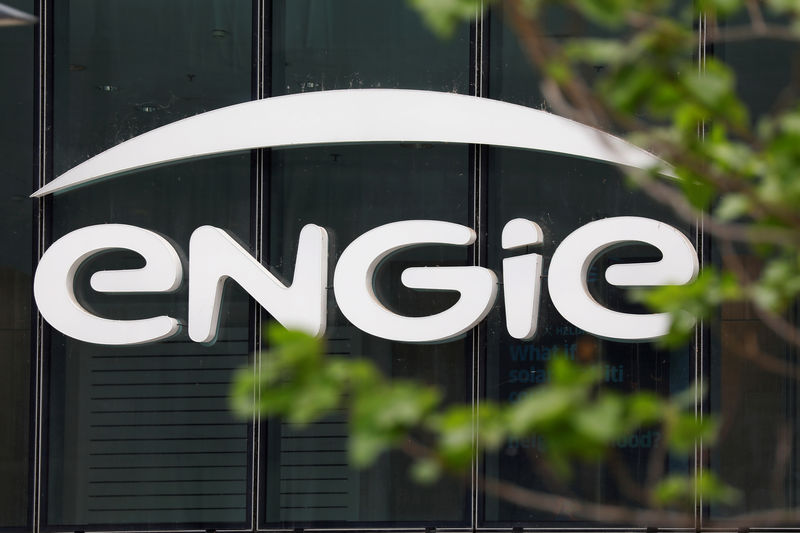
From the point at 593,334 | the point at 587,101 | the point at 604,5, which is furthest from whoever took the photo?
the point at 593,334

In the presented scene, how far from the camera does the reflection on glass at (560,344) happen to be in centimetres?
984

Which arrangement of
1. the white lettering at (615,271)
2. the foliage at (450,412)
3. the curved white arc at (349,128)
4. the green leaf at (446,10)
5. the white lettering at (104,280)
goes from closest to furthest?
the foliage at (450,412) → the green leaf at (446,10) → the white lettering at (615,271) → the curved white arc at (349,128) → the white lettering at (104,280)

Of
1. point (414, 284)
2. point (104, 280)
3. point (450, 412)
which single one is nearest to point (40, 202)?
point (104, 280)

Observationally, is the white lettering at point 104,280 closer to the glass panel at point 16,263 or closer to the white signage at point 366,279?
the white signage at point 366,279

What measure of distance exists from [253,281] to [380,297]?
1.19 m

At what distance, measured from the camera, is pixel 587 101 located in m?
3.14

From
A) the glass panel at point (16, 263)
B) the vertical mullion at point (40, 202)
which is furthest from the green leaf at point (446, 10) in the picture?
the glass panel at point (16, 263)

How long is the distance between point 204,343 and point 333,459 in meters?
1.63

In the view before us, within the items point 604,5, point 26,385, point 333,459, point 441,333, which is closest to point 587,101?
point 604,5

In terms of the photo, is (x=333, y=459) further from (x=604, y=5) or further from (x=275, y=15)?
(x=604, y=5)

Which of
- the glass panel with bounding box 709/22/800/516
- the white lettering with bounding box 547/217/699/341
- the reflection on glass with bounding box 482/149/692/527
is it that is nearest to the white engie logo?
the white lettering with bounding box 547/217/699/341

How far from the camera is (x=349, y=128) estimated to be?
1006 cm

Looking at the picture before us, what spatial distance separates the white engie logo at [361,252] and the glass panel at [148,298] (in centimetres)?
17

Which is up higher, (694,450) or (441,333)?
(441,333)
